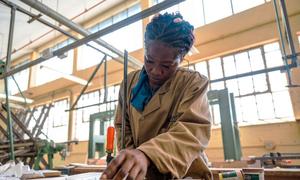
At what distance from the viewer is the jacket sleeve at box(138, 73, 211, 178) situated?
1.59ft

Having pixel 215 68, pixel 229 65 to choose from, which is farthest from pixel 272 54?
pixel 215 68

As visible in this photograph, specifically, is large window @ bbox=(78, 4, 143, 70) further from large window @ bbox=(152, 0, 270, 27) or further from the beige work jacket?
the beige work jacket

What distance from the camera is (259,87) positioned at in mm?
4285

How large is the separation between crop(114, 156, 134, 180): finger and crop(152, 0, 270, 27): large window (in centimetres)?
458

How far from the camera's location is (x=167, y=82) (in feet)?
2.44

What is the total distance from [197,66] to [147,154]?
4.90 m

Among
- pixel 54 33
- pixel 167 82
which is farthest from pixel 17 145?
pixel 54 33

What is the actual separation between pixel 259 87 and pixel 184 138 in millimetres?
4236

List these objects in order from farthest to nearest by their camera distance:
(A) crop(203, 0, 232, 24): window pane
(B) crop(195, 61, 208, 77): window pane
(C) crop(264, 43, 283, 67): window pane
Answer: (B) crop(195, 61, 208, 77): window pane < (A) crop(203, 0, 232, 24): window pane < (C) crop(264, 43, 283, 67): window pane

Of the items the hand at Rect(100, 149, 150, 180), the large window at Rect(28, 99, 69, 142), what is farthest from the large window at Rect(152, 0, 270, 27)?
the large window at Rect(28, 99, 69, 142)

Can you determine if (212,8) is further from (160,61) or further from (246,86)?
(160,61)

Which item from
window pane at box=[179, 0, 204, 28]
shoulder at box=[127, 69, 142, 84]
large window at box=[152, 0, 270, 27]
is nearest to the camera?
shoulder at box=[127, 69, 142, 84]

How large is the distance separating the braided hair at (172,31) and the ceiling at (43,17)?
575 centimetres

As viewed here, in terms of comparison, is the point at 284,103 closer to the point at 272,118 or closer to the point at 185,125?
the point at 272,118
